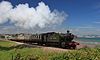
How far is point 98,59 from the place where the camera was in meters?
19.4

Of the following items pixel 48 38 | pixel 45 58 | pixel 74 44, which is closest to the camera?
pixel 45 58

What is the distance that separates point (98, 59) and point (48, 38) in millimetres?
40035

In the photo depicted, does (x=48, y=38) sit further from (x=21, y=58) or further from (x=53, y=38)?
(x=21, y=58)

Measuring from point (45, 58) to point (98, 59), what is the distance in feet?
25.9

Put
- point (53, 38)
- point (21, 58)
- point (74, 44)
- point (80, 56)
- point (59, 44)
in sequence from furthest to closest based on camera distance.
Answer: point (53, 38) < point (59, 44) < point (74, 44) < point (21, 58) < point (80, 56)

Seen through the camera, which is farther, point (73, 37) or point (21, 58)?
point (73, 37)

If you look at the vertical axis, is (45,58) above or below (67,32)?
below

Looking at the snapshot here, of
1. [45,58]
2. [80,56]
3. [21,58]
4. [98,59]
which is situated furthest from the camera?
[21,58]

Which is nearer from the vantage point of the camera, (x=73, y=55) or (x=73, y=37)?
(x=73, y=55)

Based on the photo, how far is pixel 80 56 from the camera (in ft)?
70.0

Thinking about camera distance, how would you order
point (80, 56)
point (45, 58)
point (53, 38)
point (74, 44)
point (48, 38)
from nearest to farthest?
point (80, 56)
point (45, 58)
point (74, 44)
point (53, 38)
point (48, 38)

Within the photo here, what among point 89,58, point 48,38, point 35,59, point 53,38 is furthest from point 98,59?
point 48,38

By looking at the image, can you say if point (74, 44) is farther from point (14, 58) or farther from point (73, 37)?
point (14, 58)

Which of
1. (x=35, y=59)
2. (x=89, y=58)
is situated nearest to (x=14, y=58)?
(x=35, y=59)
